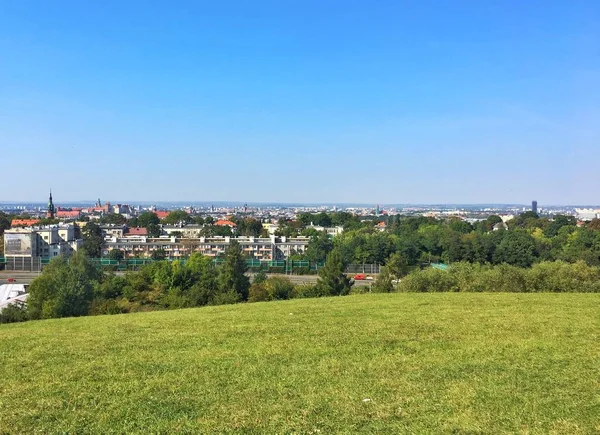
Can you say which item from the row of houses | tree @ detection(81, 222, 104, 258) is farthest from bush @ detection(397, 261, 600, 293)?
tree @ detection(81, 222, 104, 258)

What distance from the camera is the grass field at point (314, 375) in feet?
15.9

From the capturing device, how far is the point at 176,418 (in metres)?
4.96

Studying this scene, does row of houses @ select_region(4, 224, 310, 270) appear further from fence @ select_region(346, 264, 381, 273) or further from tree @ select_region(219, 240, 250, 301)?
tree @ select_region(219, 240, 250, 301)

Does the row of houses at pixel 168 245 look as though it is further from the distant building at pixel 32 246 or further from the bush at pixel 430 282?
the bush at pixel 430 282

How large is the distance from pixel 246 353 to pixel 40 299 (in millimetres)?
19935

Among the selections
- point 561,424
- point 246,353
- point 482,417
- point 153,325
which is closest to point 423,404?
point 482,417

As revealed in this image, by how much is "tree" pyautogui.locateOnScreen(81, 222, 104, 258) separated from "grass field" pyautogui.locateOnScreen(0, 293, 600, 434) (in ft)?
204

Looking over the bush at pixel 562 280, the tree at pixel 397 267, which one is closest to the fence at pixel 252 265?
the tree at pixel 397 267

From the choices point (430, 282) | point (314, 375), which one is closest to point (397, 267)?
point (430, 282)

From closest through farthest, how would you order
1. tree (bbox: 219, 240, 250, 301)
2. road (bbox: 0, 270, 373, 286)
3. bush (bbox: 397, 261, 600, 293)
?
bush (bbox: 397, 261, 600, 293), tree (bbox: 219, 240, 250, 301), road (bbox: 0, 270, 373, 286)

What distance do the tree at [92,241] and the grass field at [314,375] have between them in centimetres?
6224

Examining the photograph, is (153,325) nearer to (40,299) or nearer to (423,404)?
(423,404)

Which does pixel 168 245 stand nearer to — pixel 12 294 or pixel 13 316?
pixel 12 294

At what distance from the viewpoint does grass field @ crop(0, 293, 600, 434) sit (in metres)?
4.84
